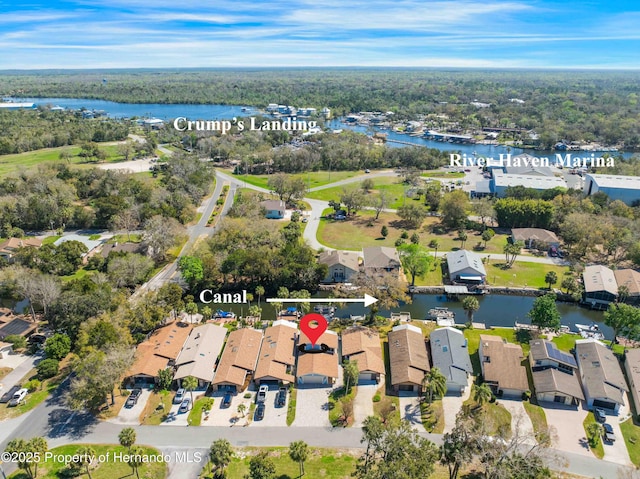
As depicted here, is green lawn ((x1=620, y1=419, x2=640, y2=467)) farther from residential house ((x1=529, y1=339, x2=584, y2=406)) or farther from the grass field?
the grass field

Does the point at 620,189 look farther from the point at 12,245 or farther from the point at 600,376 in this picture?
the point at 12,245

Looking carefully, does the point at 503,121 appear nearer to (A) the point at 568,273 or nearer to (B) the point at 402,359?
(A) the point at 568,273

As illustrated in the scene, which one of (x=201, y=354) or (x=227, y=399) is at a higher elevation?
(x=201, y=354)

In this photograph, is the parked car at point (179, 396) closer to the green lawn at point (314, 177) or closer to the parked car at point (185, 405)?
the parked car at point (185, 405)

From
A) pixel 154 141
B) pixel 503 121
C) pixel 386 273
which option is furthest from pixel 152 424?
pixel 503 121

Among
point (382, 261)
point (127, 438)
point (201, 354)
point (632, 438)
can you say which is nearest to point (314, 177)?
point (382, 261)

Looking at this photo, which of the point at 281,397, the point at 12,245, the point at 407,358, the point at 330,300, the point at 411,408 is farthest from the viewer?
the point at 12,245

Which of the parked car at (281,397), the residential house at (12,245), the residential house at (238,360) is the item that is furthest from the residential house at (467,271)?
the residential house at (12,245)
